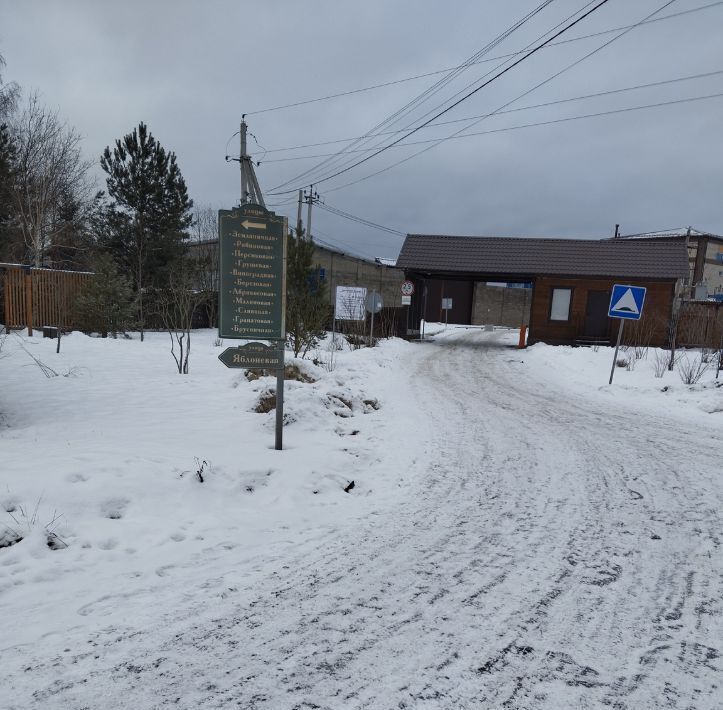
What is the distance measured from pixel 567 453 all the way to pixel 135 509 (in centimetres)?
519

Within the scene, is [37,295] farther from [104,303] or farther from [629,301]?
[629,301]

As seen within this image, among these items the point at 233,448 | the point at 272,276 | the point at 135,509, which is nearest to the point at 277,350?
the point at 272,276

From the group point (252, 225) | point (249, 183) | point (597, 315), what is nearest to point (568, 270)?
point (597, 315)

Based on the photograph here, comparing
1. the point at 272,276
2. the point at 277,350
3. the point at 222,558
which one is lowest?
the point at 222,558

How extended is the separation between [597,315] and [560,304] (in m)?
1.77

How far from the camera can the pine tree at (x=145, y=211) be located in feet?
71.0

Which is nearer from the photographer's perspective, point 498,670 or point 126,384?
point 498,670

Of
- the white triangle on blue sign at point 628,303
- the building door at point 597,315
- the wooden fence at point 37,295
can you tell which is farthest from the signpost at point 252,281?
the building door at point 597,315

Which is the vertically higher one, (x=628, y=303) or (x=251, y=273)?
(x=628, y=303)

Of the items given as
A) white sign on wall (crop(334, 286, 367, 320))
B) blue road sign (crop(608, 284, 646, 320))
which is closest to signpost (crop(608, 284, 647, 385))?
blue road sign (crop(608, 284, 646, 320))

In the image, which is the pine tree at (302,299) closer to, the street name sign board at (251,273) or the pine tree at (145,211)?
the street name sign board at (251,273)

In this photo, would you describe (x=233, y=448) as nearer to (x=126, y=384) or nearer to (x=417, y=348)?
(x=126, y=384)

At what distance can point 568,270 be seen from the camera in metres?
22.5

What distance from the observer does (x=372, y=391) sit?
9.65 m
